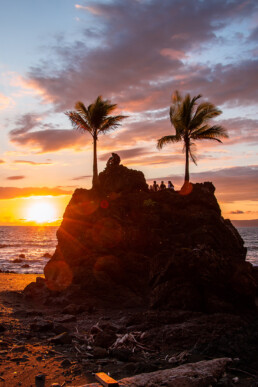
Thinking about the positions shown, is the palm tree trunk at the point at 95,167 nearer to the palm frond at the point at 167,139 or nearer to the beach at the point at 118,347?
the palm frond at the point at 167,139

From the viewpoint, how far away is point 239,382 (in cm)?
880

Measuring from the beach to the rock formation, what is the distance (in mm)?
1908

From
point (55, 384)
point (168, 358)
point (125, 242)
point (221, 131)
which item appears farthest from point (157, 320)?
point (221, 131)

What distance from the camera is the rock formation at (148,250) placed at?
15656 millimetres

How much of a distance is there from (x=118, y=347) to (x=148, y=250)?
10.0 meters

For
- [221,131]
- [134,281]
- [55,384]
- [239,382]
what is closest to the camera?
[55,384]

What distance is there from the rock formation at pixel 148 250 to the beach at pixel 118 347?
1.91m

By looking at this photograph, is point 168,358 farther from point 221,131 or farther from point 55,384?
point 221,131

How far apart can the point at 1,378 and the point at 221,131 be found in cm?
2188

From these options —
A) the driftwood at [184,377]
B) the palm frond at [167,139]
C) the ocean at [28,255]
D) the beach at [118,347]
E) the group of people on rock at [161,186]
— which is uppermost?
the palm frond at [167,139]

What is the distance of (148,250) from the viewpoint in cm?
2072

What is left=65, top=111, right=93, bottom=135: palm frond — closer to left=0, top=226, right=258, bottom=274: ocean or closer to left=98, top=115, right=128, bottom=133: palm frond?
left=98, top=115, right=128, bottom=133: palm frond

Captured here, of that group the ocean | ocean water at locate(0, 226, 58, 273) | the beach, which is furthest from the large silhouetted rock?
ocean water at locate(0, 226, 58, 273)

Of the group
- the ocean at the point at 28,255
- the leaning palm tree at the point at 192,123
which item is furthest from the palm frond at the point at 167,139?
the ocean at the point at 28,255
